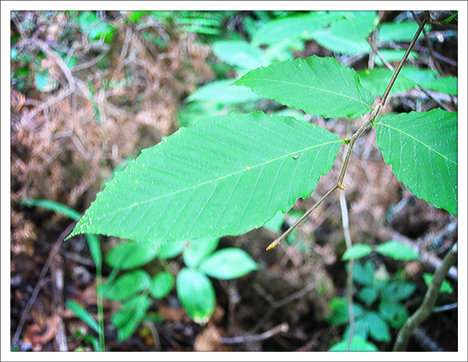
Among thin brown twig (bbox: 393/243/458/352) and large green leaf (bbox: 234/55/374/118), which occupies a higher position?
large green leaf (bbox: 234/55/374/118)

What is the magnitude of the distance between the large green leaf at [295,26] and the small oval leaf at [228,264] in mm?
623

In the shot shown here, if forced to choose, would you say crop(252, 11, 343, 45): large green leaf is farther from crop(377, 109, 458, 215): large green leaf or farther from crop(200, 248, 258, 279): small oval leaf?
crop(200, 248, 258, 279): small oval leaf

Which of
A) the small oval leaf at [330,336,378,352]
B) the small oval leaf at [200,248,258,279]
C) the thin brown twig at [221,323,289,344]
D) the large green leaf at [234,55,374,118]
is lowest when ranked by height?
the thin brown twig at [221,323,289,344]

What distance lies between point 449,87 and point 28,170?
1152mm

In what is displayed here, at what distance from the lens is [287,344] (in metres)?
1.05

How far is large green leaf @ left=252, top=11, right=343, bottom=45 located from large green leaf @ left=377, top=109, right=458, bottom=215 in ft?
1.11

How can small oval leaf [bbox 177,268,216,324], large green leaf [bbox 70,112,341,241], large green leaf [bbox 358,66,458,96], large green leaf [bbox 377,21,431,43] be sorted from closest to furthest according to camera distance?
1. large green leaf [bbox 70,112,341,241]
2. large green leaf [bbox 358,66,458,96]
3. large green leaf [bbox 377,21,431,43]
4. small oval leaf [bbox 177,268,216,324]

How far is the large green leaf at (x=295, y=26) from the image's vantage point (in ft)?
2.07

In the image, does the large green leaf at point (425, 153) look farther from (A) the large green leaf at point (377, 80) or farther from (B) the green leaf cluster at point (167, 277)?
(B) the green leaf cluster at point (167, 277)

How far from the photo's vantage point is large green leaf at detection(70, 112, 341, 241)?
34 centimetres

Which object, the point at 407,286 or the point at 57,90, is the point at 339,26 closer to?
the point at 407,286

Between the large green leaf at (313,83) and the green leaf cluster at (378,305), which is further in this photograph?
the green leaf cluster at (378,305)

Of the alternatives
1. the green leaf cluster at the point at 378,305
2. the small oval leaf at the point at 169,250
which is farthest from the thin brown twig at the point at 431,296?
the small oval leaf at the point at 169,250

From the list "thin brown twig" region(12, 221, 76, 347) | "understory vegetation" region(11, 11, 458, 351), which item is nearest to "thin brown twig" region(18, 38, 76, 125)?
"understory vegetation" region(11, 11, 458, 351)
